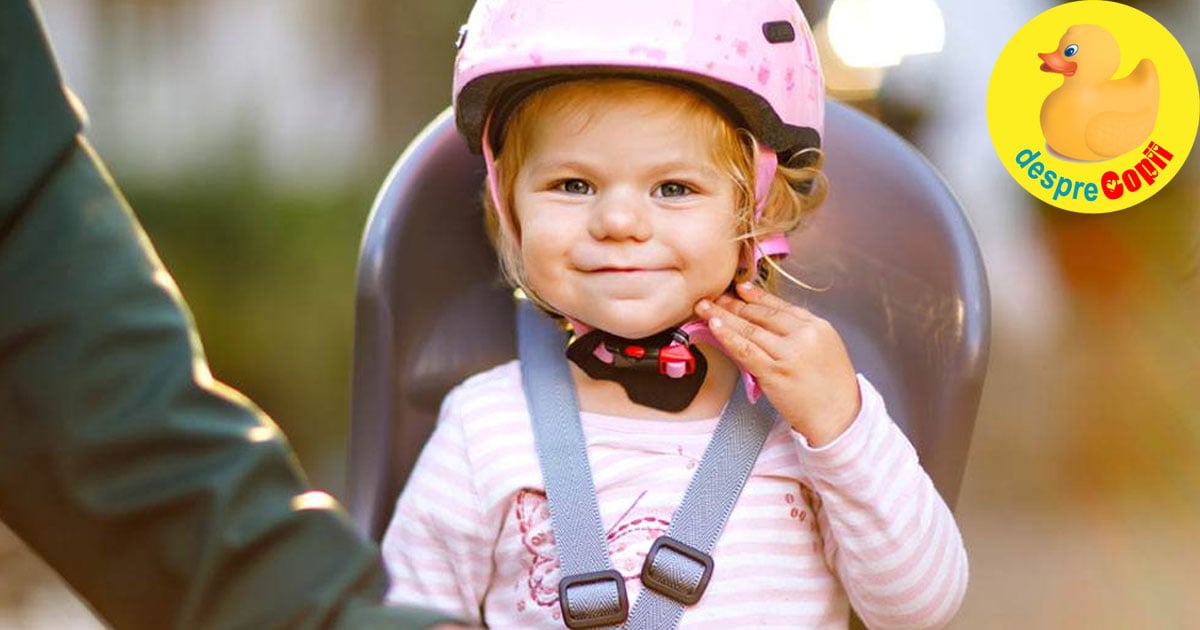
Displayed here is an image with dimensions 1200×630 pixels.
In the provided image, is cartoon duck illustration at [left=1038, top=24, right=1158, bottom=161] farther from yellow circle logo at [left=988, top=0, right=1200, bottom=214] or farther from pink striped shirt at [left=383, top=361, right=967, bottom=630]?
pink striped shirt at [left=383, top=361, right=967, bottom=630]

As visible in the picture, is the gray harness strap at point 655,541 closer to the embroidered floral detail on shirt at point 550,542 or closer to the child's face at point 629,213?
the embroidered floral detail on shirt at point 550,542

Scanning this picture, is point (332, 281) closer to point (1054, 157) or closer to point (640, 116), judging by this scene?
point (1054, 157)

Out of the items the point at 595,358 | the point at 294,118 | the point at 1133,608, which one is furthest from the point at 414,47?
the point at 595,358

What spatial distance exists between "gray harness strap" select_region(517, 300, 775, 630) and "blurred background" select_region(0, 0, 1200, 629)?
2.99 meters

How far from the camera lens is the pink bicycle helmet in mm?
2215

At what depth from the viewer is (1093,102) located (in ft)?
11.7

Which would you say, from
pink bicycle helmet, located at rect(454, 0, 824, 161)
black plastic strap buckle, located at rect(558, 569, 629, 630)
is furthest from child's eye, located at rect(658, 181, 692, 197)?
black plastic strap buckle, located at rect(558, 569, 629, 630)

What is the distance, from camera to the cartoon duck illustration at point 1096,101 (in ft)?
11.7

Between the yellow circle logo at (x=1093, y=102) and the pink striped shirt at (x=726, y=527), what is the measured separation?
1451 mm

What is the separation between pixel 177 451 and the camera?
1150 millimetres

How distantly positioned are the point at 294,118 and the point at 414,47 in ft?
2.54

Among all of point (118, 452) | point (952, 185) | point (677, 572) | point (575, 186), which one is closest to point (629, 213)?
point (575, 186)

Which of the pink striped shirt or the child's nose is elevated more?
the child's nose

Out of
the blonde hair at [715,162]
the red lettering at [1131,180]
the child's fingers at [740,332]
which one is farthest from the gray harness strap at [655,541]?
the red lettering at [1131,180]
